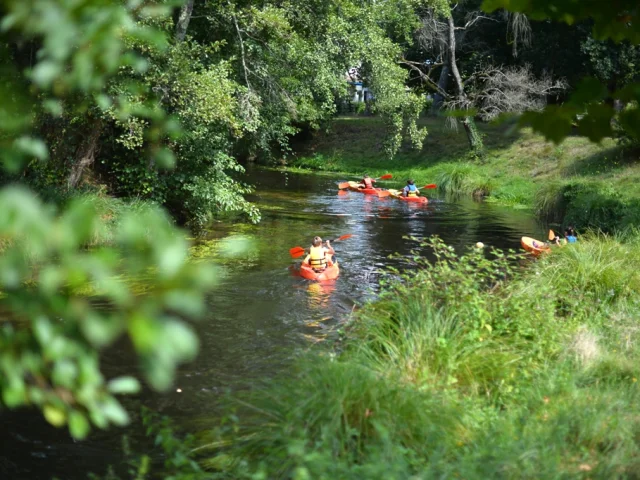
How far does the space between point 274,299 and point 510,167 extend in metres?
22.4

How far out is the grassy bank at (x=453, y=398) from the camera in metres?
4.70

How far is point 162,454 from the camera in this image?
257 inches

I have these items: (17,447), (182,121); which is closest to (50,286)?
(17,447)

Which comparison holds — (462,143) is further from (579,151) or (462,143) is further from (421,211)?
(421,211)

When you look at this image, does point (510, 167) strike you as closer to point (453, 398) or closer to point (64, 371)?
point (453, 398)

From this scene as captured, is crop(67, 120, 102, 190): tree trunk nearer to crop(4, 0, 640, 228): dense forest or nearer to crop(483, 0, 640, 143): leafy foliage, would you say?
crop(4, 0, 640, 228): dense forest

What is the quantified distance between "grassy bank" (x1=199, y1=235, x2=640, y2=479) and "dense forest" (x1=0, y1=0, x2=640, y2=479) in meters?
0.06

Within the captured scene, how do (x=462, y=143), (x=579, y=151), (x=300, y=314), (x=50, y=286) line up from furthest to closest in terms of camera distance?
(x=462, y=143), (x=579, y=151), (x=300, y=314), (x=50, y=286)

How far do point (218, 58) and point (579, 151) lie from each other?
18.4 metres

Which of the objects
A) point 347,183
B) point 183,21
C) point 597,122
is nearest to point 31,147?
point 597,122

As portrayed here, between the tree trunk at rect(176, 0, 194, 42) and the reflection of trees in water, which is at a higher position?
the tree trunk at rect(176, 0, 194, 42)

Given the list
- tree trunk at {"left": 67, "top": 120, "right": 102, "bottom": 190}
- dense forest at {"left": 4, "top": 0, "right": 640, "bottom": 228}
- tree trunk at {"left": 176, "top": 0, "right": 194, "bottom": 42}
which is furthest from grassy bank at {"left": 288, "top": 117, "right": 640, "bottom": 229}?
tree trunk at {"left": 67, "top": 120, "right": 102, "bottom": 190}

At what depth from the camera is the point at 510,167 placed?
107 ft

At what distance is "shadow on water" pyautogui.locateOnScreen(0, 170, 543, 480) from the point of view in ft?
22.6
